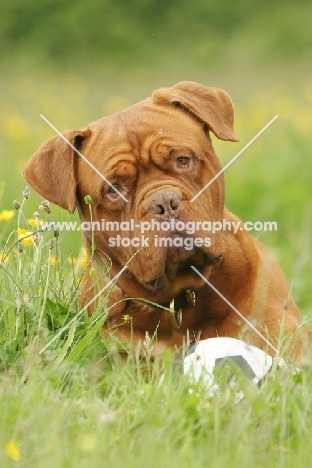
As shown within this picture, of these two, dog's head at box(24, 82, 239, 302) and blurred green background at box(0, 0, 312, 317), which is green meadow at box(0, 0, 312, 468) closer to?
blurred green background at box(0, 0, 312, 317)

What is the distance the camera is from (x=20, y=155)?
1108cm

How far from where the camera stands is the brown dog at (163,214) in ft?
14.6

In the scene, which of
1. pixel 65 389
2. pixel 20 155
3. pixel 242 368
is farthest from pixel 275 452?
pixel 20 155

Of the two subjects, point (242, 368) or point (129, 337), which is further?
point (129, 337)

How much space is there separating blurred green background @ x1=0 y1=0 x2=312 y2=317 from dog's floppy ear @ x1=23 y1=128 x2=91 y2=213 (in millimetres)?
2905

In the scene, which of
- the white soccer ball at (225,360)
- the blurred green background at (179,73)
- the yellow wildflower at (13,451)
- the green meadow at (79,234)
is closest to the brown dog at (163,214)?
the green meadow at (79,234)

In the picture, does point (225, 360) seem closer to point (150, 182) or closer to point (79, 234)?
point (150, 182)

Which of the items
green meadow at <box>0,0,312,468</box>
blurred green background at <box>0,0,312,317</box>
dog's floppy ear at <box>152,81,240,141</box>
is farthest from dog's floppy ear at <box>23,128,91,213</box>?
blurred green background at <box>0,0,312,317</box>

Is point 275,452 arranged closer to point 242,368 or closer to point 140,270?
point 242,368

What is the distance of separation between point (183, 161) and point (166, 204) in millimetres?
374

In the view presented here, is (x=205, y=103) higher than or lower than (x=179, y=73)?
lower

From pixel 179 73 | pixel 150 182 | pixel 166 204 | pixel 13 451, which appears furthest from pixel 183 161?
pixel 179 73

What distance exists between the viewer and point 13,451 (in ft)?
10.2

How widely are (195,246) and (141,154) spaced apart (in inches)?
21.5
